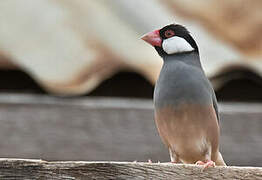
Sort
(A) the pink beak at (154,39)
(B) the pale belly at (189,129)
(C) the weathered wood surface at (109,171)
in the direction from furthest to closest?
(A) the pink beak at (154,39) < (B) the pale belly at (189,129) < (C) the weathered wood surface at (109,171)

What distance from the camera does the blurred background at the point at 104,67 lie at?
138 inches

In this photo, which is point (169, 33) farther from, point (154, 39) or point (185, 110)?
point (185, 110)

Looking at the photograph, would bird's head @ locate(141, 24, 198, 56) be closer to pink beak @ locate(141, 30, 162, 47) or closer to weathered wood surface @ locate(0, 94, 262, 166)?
pink beak @ locate(141, 30, 162, 47)

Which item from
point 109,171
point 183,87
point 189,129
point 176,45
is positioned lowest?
point 109,171

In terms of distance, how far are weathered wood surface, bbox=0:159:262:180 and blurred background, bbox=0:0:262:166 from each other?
1591 mm

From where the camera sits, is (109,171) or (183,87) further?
(183,87)

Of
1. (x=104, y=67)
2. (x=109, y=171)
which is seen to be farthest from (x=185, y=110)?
(x=104, y=67)

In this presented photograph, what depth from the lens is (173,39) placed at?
2.28 meters

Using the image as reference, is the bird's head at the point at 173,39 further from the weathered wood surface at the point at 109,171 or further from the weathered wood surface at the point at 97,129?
the weathered wood surface at the point at 97,129

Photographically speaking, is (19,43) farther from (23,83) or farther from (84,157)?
(84,157)

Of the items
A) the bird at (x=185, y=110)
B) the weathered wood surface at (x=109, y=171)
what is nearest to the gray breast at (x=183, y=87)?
the bird at (x=185, y=110)

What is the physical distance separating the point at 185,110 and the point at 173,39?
0.65 ft

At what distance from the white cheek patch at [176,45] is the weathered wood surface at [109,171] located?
1.58 feet

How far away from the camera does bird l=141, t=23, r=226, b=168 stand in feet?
7.30
